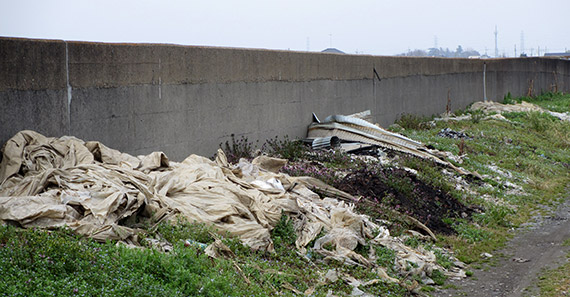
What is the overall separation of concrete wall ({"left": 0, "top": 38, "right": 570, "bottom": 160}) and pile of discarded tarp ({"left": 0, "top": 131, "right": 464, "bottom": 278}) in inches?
22.1

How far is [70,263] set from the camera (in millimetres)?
4707

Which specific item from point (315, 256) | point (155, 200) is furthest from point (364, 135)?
point (155, 200)

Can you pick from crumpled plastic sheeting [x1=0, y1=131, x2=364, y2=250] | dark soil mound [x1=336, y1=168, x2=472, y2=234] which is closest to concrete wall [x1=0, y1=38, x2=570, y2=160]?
crumpled plastic sheeting [x1=0, y1=131, x2=364, y2=250]

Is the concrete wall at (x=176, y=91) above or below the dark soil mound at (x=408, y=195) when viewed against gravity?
above

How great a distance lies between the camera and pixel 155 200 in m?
6.42

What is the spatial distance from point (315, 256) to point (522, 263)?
9.09 ft

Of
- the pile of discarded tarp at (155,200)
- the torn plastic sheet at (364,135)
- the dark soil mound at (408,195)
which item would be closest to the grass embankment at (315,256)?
the dark soil mound at (408,195)

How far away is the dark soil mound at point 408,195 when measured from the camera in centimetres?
896

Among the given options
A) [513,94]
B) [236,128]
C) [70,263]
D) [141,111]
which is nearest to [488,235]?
[236,128]

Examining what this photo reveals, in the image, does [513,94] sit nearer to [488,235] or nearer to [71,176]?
[488,235]

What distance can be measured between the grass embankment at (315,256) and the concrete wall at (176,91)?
0.77 meters

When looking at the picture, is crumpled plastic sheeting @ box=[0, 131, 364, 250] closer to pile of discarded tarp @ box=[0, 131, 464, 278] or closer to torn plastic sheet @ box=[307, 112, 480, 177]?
pile of discarded tarp @ box=[0, 131, 464, 278]

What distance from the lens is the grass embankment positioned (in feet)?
15.2

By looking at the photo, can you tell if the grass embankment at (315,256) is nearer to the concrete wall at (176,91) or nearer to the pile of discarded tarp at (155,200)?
the pile of discarded tarp at (155,200)
